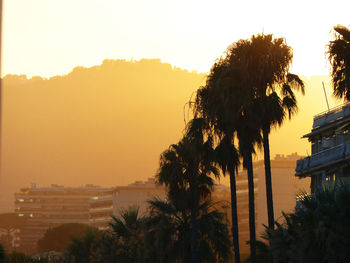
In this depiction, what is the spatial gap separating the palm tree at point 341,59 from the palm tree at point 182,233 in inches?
635

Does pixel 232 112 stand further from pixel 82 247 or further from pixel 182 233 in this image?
pixel 82 247

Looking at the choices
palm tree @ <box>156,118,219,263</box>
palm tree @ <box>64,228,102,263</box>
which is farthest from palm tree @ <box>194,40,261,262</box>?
palm tree @ <box>64,228,102,263</box>

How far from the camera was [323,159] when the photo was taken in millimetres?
74125

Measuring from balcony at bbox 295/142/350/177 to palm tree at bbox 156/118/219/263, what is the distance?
12521 millimetres

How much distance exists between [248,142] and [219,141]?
8.88 feet

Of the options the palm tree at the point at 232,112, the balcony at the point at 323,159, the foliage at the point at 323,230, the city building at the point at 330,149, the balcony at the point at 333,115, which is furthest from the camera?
the balcony at the point at 333,115

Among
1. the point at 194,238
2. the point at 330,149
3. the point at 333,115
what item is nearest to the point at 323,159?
the point at 330,149

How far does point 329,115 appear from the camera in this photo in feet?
256

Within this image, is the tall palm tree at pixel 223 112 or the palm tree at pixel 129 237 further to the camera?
the palm tree at pixel 129 237

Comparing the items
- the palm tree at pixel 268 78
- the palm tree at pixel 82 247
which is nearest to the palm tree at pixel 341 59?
the palm tree at pixel 268 78

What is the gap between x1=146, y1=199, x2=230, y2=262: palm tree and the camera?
61.0 metres

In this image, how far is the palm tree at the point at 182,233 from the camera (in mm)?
61031

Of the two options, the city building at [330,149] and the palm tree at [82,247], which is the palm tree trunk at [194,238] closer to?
the city building at [330,149]

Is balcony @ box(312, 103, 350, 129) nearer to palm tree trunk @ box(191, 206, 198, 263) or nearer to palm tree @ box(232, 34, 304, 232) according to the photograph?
palm tree @ box(232, 34, 304, 232)
